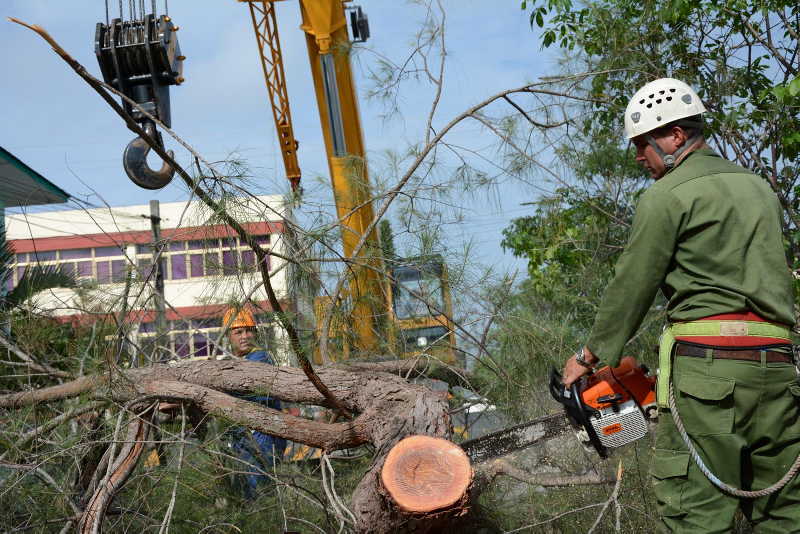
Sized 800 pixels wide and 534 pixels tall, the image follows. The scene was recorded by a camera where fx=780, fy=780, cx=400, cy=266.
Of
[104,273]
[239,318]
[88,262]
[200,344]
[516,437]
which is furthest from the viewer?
[88,262]

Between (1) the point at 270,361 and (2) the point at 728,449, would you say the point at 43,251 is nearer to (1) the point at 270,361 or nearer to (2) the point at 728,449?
(1) the point at 270,361

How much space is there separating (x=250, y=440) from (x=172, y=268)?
101 cm

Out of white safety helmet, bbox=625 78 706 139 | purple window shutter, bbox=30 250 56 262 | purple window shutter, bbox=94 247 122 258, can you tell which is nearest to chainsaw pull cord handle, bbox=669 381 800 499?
white safety helmet, bbox=625 78 706 139

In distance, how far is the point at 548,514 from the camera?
3723mm

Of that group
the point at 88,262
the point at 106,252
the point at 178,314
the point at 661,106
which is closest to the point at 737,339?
the point at 661,106

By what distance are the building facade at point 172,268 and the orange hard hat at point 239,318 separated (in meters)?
0.04

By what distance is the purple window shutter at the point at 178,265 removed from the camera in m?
4.12

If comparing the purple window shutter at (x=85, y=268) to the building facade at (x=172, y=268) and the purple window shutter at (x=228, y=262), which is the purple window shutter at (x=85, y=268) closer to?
the building facade at (x=172, y=268)

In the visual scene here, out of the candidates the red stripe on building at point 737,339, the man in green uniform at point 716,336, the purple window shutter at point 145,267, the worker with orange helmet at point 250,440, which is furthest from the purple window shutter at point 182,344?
the red stripe on building at point 737,339

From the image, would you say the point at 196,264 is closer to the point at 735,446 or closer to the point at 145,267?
the point at 145,267

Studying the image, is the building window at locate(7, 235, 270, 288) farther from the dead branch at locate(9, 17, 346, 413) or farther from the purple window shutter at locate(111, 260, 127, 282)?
the dead branch at locate(9, 17, 346, 413)

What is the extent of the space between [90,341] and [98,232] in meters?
0.65

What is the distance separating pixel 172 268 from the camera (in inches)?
165

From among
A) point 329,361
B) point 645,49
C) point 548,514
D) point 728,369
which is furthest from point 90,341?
point 645,49
